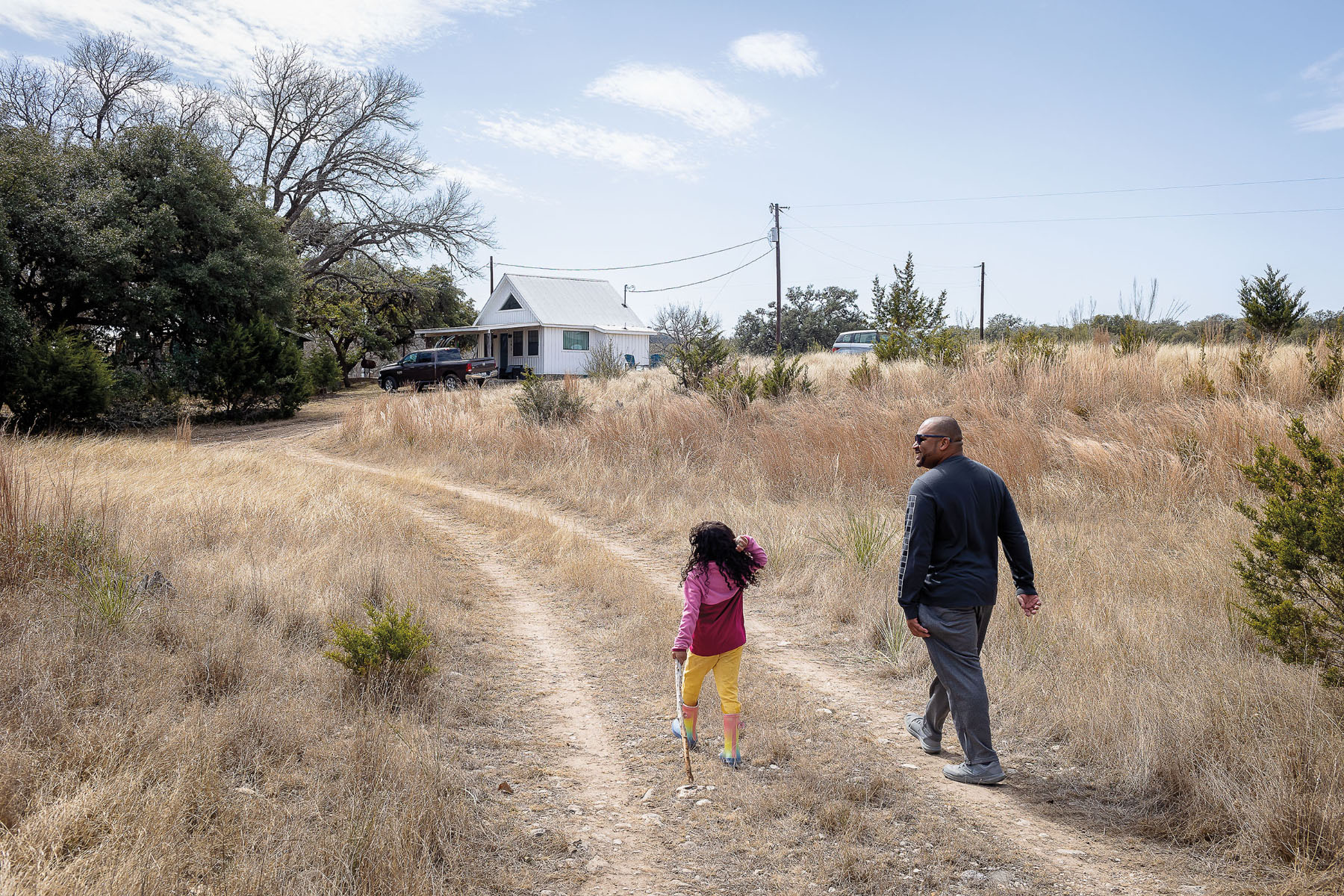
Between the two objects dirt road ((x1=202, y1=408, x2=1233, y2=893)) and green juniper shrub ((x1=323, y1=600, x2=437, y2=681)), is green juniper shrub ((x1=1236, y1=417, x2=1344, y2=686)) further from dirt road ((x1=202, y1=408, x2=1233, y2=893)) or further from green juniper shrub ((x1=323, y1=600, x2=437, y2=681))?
green juniper shrub ((x1=323, y1=600, x2=437, y2=681))

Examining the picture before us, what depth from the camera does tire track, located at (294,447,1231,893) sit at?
3.20 metres

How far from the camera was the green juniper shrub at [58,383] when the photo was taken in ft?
61.3

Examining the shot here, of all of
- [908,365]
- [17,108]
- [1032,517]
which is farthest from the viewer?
[17,108]

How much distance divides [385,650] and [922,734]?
11.1ft

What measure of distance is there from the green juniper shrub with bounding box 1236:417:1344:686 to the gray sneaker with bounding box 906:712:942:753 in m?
1.88

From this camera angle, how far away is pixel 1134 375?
500 inches

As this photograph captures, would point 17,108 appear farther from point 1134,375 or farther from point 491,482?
point 1134,375

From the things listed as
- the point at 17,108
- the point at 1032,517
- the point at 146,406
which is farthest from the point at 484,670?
the point at 17,108

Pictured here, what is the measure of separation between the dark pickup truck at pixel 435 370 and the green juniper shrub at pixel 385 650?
93.1ft

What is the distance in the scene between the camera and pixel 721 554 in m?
4.25

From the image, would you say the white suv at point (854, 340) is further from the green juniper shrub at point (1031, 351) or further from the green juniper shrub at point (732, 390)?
the green juniper shrub at point (732, 390)

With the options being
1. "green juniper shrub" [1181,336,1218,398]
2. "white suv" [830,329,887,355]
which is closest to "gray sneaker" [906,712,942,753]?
"green juniper shrub" [1181,336,1218,398]

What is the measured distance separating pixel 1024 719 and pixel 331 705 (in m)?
4.19

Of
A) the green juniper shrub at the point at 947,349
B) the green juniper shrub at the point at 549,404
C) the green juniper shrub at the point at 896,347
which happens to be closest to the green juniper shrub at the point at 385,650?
the green juniper shrub at the point at 549,404
